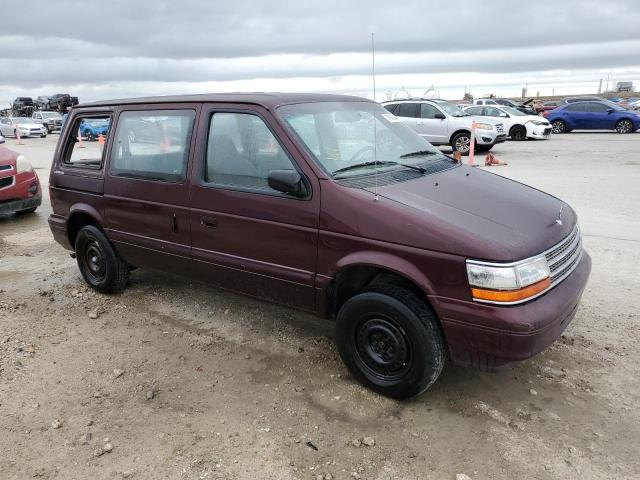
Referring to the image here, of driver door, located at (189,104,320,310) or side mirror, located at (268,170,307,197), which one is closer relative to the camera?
side mirror, located at (268,170,307,197)

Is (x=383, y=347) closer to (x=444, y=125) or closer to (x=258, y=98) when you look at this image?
(x=258, y=98)

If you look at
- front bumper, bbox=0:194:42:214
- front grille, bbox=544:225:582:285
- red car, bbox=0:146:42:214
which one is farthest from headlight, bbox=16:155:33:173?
front grille, bbox=544:225:582:285

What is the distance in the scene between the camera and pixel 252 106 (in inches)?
146

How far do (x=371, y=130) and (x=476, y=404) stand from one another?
211cm

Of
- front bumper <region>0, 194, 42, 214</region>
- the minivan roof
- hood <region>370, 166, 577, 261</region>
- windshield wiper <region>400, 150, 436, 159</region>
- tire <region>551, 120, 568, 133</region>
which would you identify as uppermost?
the minivan roof

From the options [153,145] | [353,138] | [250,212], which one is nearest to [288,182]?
[250,212]

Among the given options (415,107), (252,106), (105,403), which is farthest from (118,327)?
(415,107)

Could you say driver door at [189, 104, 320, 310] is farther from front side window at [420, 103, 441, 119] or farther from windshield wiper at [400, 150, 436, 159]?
front side window at [420, 103, 441, 119]

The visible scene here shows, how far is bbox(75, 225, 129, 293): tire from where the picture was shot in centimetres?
500

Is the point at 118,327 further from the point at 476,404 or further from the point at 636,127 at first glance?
the point at 636,127

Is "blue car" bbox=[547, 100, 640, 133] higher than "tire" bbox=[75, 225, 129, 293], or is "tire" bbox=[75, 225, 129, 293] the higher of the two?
"tire" bbox=[75, 225, 129, 293]

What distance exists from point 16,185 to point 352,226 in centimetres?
735

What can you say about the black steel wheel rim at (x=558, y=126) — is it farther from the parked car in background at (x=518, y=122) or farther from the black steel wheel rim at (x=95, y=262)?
the black steel wheel rim at (x=95, y=262)

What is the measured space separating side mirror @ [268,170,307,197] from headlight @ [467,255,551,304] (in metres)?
1.16
